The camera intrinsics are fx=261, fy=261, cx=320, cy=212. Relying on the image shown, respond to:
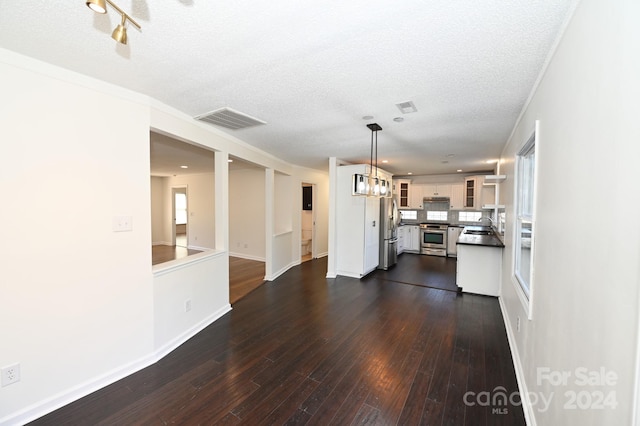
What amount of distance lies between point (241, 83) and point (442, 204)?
24.9 feet

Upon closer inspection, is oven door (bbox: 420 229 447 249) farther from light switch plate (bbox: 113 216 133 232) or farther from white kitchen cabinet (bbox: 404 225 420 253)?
light switch plate (bbox: 113 216 133 232)

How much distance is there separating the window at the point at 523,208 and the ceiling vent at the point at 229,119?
280 centimetres

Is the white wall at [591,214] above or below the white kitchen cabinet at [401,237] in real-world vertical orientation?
above

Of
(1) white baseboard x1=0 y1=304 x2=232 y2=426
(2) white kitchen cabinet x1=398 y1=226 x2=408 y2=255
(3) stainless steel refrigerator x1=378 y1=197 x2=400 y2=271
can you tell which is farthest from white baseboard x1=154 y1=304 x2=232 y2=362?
(2) white kitchen cabinet x1=398 y1=226 x2=408 y2=255

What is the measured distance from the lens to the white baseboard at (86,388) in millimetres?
1806

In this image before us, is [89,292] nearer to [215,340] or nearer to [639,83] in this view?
[215,340]

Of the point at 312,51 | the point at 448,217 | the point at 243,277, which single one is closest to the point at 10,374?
the point at 312,51

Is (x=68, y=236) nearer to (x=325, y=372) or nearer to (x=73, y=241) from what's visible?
(x=73, y=241)

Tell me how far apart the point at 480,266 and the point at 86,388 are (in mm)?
5180

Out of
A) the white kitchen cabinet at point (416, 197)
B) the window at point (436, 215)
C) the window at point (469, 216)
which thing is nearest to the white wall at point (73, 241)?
the white kitchen cabinet at point (416, 197)

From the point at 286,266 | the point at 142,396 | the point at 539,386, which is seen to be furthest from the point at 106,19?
the point at 286,266

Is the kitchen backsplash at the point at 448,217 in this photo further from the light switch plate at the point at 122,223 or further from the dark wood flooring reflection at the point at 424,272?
the light switch plate at the point at 122,223

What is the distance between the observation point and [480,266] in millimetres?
4434

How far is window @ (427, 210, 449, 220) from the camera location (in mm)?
8289
